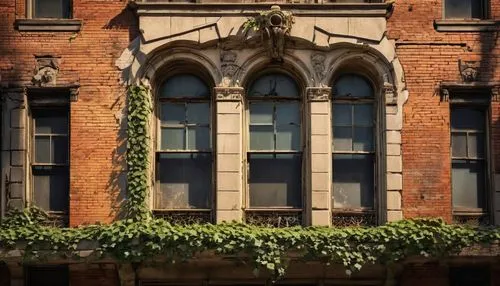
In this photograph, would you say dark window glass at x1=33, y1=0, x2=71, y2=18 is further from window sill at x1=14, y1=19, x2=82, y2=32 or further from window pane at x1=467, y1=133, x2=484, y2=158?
window pane at x1=467, y1=133, x2=484, y2=158

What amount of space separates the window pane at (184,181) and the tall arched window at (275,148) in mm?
796

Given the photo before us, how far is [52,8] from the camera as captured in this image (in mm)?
15672

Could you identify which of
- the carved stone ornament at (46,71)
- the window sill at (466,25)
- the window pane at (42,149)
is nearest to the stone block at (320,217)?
the window sill at (466,25)

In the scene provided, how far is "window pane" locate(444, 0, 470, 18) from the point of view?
1573 centimetres

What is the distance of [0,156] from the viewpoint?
593 inches

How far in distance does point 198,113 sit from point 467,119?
193 inches

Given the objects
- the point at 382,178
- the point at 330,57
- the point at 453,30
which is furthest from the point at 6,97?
the point at 453,30

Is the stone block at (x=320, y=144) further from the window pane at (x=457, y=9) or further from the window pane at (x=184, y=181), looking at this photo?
the window pane at (x=457, y=9)

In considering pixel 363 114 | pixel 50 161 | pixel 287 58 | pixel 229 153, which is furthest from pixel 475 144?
pixel 50 161

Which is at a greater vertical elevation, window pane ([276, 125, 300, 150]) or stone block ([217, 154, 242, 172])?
window pane ([276, 125, 300, 150])

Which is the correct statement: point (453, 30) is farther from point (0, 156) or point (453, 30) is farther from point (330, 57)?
point (0, 156)

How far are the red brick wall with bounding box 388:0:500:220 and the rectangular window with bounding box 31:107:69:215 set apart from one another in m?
6.06

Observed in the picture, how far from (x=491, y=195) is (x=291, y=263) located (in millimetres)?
3772

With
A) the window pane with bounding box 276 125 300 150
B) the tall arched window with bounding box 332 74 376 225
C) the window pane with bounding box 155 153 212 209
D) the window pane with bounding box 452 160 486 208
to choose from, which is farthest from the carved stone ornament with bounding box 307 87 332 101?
the window pane with bounding box 452 160 486 208
